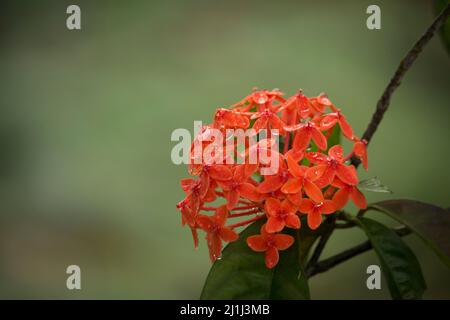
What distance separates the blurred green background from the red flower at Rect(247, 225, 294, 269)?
0.93 m

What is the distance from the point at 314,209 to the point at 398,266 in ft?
0.46

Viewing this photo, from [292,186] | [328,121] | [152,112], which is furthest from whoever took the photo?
[152,112]

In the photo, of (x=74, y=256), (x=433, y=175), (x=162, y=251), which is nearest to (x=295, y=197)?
(x=162, y=251)

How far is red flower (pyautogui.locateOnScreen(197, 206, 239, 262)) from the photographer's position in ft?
1.90

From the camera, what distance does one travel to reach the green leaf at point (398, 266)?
0.62 m

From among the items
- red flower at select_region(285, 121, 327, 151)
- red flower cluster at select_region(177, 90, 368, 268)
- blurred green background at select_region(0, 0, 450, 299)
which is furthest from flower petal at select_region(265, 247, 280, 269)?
blurred green background at select_region(0, 0, 450, 299)

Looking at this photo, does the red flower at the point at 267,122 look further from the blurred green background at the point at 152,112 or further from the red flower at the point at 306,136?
the blurred green background at the point at 152,112

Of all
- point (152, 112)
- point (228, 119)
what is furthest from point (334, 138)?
point (152, 112)

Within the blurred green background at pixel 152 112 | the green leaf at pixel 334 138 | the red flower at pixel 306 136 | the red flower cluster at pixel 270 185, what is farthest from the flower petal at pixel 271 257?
the blurred green background at pixel 152 112

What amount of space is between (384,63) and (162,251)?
103cm

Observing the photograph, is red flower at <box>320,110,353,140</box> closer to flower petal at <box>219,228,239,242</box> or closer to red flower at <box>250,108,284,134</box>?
red flower at <box>250,108,284,134</box>

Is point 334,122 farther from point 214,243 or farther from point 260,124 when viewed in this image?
point 214,243

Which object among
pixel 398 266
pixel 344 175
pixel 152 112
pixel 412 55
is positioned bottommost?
pixel 398 266

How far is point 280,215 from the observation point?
0.55 meters
